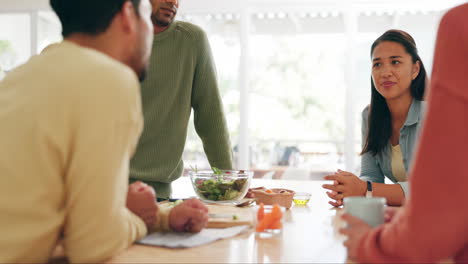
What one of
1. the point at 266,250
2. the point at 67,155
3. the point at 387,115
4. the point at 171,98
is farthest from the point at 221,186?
the point at 387,115

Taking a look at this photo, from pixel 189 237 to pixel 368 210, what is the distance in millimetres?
457

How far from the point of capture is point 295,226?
54.3 inches

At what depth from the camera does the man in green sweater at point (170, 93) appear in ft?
6.34

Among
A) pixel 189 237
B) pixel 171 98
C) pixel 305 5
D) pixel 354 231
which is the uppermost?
pixel 305 5

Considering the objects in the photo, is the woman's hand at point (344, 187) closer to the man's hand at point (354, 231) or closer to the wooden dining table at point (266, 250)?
the wooden dining table at point (266, 250)

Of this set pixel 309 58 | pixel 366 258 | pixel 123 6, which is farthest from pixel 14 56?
pixel 366 258

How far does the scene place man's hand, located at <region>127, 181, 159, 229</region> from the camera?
119 cm

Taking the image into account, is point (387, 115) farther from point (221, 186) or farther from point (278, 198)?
point (221, 186)

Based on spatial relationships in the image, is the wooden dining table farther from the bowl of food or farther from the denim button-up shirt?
the denim button-up shirt

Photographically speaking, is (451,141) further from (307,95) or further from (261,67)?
(307,95)

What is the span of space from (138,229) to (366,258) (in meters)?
0.53

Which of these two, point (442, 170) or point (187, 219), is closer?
point (442, 170)

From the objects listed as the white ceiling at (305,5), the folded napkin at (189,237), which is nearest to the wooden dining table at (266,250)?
the folded napkin at (189,237)

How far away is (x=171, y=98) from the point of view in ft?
6.44
